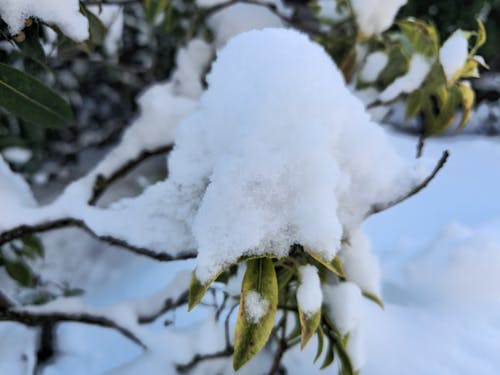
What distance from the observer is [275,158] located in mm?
594

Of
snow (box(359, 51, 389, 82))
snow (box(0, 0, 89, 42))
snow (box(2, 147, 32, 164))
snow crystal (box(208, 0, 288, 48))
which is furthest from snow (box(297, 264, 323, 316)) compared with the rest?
snow (box(2, 147, 32, 164))

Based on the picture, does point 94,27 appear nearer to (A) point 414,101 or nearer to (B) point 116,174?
(B) point 116,174

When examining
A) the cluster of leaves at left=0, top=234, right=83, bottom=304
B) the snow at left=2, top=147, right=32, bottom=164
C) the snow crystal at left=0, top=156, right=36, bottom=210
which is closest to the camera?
the snow crystal at left=0, top=156, right=36, bottom=210

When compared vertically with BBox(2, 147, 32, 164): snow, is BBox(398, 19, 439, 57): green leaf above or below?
above

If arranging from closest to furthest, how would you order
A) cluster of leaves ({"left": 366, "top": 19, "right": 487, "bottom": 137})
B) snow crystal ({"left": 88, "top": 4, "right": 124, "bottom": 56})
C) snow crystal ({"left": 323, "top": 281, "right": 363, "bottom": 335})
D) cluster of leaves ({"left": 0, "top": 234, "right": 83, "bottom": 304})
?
snow crystal ({"left": 323, "top": 281, "right": 363, "bottom": 335}) → cluster of leaves ({"left": 366, "top": 19, "right": 487, "bottom": 137}) → cluster of leaves ({"left": 0, "top": 234, "right": 83, "bottom": 304}) → snow crystal ({"left": 88, "top": 4, "right": 124, "bottom": 56})

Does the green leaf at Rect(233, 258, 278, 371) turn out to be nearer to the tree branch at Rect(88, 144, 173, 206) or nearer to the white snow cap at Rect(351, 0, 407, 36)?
the tree branch at Rect(88, 144, 173, 206)

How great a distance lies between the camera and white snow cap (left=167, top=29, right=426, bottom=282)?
578 millimetres

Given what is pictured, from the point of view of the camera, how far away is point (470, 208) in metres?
1.65

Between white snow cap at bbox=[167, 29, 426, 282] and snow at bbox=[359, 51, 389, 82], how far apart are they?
530mm

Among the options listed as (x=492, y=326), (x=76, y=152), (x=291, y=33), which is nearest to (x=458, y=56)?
(x=291, y=33)

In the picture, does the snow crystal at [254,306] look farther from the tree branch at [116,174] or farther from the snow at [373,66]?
the snow at [373,66]

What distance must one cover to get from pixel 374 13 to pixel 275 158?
2.07ft

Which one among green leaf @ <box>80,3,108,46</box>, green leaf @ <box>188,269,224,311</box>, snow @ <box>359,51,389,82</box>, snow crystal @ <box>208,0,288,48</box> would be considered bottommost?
green leaf @ <box>188,269,224,311</box>

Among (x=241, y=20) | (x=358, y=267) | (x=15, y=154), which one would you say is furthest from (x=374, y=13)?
(x=15, y=154)
